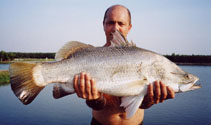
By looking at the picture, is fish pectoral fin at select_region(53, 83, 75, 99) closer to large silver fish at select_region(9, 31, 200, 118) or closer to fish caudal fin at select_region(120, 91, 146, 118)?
large silver fish at select_region(9, 31, 200, 118)

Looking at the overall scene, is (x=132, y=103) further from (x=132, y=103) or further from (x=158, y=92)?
(x=158, y=92)

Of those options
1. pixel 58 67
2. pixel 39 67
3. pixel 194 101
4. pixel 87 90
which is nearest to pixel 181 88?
pixel 87 90

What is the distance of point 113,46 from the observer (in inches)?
137

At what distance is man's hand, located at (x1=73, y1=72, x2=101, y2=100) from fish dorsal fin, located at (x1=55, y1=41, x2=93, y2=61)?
48cm

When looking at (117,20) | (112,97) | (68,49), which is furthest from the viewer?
(117,20)

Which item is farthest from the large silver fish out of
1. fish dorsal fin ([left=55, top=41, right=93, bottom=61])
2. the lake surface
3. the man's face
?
the lake surface

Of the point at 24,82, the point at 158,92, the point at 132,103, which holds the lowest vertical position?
the point at 132,103

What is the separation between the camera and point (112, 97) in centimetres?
409

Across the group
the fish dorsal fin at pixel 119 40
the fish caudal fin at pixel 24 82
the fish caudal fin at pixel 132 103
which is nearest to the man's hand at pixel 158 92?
the fish caudal fin at pixel 132 103

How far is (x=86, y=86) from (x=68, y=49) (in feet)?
2.51

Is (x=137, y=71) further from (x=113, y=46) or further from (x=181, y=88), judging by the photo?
(x=181, y=88)

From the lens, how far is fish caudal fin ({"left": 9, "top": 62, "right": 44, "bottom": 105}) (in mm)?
3180

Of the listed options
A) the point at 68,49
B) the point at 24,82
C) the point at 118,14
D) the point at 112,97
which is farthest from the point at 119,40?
the point at 24,82

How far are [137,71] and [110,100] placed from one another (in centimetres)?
105
